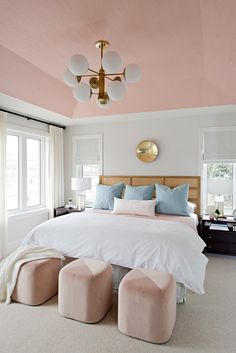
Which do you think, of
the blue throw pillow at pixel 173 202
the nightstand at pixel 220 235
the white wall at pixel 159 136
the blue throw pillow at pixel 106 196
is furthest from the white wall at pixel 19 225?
the nightstand at pixel 220 235

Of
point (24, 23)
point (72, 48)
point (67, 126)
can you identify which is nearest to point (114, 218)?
point (72, 48)

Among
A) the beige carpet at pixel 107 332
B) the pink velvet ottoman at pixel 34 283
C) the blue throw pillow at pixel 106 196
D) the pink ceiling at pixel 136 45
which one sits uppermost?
the pink ceiling at pixel 136 45

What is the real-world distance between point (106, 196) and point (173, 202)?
1.21 meters

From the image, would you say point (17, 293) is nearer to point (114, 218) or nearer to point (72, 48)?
point (114, 218)

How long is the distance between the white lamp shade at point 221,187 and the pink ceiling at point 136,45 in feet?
4.33

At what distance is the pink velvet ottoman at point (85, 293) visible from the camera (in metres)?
2.29

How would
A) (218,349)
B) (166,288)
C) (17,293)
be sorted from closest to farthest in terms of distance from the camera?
(218,349) < (166,288) < (17,293)

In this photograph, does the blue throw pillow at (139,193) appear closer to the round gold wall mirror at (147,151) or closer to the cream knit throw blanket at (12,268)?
the round gold wall mirror at (147,151)

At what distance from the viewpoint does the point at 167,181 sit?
15.7 feet

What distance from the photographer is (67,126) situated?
5.76 metres

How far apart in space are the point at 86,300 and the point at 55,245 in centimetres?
97

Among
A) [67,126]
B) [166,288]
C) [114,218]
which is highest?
[67,126]

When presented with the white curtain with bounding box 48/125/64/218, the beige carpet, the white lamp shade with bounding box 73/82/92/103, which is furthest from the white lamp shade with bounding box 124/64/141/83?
the white curtain with bounding box 48/125/64/218

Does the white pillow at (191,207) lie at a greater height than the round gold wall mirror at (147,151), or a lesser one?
lesser
